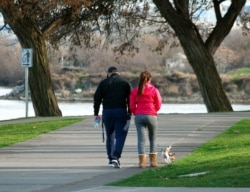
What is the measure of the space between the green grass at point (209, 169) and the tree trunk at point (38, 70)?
14.5m

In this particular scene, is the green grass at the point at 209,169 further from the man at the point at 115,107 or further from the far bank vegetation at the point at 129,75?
the far bank vegetation at the point at 129,75

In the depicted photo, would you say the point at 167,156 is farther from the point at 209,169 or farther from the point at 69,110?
the point at 69,110

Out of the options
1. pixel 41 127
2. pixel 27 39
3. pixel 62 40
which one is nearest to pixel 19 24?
pixel 27 39

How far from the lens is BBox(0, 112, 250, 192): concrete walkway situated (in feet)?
46.9

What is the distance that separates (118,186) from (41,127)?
37.6 feet

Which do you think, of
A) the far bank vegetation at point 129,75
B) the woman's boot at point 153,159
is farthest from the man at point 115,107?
the far bank vegetation at point 129,75

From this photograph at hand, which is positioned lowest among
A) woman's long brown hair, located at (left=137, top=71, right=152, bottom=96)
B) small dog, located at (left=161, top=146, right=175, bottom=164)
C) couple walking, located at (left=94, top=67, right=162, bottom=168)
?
small dog, located at (left=161, top=146, right=175, bottom=164)

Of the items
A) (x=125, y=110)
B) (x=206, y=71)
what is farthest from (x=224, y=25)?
(x=125, y=110)

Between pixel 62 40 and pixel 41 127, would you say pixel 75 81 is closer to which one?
pixel 62 40

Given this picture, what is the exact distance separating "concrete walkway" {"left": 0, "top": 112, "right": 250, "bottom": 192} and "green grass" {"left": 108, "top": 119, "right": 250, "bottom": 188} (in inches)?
15.2

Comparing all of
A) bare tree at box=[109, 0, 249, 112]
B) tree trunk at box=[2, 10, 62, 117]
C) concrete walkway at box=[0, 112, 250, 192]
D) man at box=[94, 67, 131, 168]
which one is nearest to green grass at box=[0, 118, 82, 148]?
concrete walkway at box=[0, 112, 250, 192]

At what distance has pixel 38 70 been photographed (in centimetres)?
3372

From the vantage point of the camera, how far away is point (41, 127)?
24.9 m

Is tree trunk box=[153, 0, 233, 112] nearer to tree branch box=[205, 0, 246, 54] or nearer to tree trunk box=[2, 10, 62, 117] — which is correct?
tree branch box=[205, 0, 246, 54]
